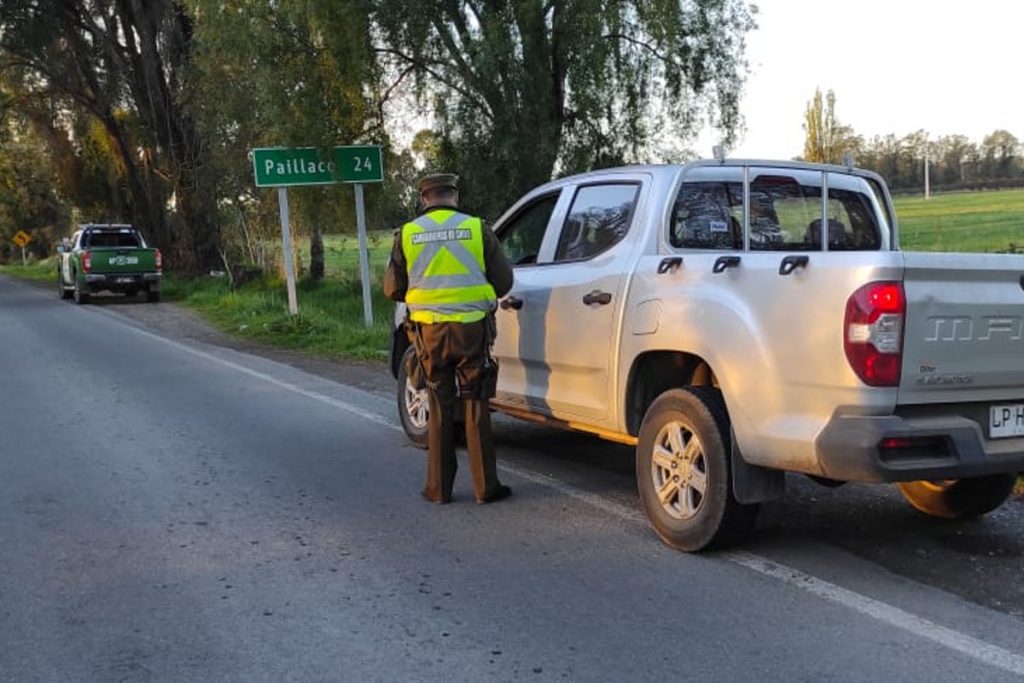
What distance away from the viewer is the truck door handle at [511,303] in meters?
6.30

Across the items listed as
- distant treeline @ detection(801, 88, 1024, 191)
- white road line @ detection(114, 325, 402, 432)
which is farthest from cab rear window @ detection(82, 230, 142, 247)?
distant treeline @ detection(801, 88, 1024, 191)

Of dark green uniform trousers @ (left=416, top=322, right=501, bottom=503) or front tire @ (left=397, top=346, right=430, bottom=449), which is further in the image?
front tire @ (left=397, top=346, right=430, bottom=449)

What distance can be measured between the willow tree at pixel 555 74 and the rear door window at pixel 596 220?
809 centimetres

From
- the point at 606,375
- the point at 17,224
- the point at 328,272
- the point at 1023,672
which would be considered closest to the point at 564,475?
the point at 606,375

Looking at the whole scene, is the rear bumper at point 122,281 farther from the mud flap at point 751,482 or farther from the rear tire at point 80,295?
the mud flap at point 751,482

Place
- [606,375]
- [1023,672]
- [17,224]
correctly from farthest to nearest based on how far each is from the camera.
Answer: [17,224] → [606,375] → [1023,672]

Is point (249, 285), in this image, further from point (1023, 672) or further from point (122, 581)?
point (1023, 672)

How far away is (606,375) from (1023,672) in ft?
8.28

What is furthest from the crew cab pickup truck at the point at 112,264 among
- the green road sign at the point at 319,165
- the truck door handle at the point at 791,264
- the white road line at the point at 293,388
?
the truck door handle at the point at 791,264

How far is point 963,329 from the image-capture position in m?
4.12

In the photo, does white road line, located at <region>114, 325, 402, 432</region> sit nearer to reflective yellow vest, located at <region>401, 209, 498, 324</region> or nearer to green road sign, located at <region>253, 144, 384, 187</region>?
reflective yellow vest, located at <region>401, 209, 498, 324</region>

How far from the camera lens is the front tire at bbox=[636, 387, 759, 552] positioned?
15.2ft

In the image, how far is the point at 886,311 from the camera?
156 inches

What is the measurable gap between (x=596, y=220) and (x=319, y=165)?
413 inches
